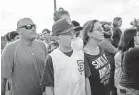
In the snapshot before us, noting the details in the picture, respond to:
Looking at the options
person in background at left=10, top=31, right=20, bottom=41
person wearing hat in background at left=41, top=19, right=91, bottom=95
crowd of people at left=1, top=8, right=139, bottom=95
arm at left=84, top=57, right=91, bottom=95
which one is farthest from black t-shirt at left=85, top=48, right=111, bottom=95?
person in background at left=10, top=31, right=20, bottom=41

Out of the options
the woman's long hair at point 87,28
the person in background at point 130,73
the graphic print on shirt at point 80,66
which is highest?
the woman's long hair at point 87,28

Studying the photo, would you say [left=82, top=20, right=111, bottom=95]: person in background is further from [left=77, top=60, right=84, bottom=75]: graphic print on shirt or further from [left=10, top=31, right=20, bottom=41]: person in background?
[left=10, top=31, right=20, bottom=41]: person in background

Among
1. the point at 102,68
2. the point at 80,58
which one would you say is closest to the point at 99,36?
the point at 102,68

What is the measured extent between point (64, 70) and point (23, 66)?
937mm

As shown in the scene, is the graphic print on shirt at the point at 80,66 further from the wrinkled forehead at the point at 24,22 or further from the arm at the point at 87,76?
the wrinkled forehead at the point at 24,22

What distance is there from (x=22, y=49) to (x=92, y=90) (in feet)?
3.71

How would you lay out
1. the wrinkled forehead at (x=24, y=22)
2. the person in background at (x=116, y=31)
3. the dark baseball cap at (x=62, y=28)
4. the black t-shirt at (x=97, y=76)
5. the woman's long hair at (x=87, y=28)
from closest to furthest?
the dark baseball cap at (x=62, y=28) → the black t-shirt at (x=97, y=76) → the woman's long hair at (x=87, y=28) → the wrinkled forehead at (x=24, y=22) → the person in background at (x=116, y=31)

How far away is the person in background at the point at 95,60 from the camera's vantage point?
11.6 feet

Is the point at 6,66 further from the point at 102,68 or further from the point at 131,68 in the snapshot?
the point at 131,68

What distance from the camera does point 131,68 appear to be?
381 centimetres

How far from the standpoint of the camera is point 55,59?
120 inches

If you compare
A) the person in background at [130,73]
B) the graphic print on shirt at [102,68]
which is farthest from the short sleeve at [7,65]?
the person in background at [130,73]

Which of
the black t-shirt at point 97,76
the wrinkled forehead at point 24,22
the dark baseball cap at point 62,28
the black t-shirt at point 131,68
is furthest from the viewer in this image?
the wrinkled forehead at point 24,22

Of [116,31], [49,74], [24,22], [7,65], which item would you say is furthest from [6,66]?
[116,31]
